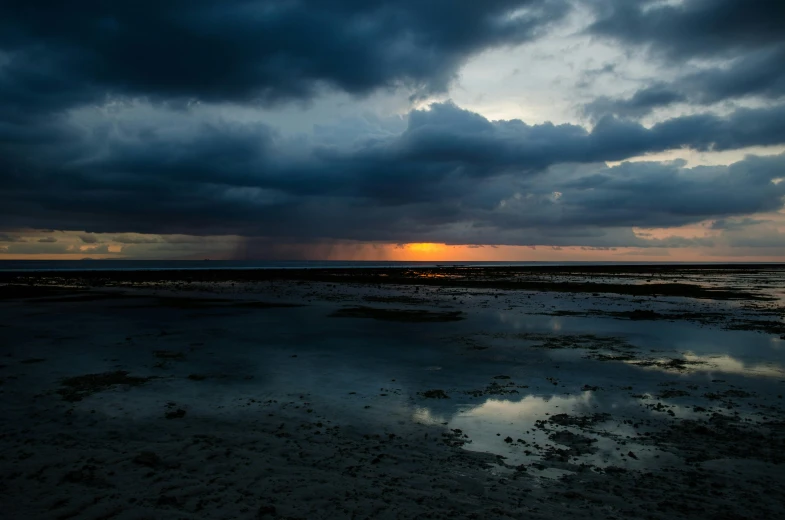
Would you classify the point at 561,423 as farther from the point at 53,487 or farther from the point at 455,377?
the point at 53,487

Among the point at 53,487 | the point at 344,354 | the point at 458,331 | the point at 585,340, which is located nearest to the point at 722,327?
the point at 585,340

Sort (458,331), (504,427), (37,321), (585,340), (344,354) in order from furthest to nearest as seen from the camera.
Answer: (37,321) → (458,331) → (585,340) → (344,354) → (504,427)

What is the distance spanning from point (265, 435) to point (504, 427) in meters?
5.37

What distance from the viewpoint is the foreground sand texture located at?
7305mm

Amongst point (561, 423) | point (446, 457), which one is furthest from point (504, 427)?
point (446, 457)

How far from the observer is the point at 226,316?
3075 centimetres

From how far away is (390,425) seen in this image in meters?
A: 10.7

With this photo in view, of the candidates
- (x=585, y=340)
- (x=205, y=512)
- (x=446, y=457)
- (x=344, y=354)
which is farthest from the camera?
(x=585, y=340)

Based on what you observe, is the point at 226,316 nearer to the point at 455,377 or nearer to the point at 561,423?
the point at 455,377

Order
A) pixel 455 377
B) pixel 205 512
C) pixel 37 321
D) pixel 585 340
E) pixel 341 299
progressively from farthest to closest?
pixel 341 299 → pixel 37 321 → pixel 585 340 → pixel 455 377 → pixel 205 512

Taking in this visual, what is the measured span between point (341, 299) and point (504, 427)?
A: 3462cm

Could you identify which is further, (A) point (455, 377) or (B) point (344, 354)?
(B) point (344, 354)

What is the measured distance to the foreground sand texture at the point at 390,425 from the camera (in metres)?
7.30

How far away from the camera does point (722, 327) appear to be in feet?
85.9
